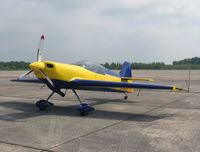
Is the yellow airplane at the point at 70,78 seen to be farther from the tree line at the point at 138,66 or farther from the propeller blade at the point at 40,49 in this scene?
the tree line at the point at 138,66

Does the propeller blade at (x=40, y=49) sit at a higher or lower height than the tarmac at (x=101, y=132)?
higher

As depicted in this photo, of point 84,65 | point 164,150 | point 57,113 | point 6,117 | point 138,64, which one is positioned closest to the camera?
point 164,150

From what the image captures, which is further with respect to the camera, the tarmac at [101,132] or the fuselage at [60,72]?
the fuselage at [60,72]

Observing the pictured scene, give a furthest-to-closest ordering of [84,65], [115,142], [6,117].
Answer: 1. [84,65]
2. [6,117]
3. [115,142]

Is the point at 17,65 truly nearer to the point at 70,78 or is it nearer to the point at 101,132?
the point at 70,78

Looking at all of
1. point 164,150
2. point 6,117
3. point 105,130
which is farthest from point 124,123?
point 6,117

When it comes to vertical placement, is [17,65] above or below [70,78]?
above

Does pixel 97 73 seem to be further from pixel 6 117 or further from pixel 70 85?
pixel 6 117

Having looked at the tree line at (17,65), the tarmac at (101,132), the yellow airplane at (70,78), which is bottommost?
the tarmac at (101,132)

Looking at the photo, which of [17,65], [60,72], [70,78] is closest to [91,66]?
[70,78]

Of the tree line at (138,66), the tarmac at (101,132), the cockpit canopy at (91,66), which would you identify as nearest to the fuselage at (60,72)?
the cockpit canopy at (91,66)

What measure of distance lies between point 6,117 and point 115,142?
5.00 metres

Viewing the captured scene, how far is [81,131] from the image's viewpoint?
6238 millimetres

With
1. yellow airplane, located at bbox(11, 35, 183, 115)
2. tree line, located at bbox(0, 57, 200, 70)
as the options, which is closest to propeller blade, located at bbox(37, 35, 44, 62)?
yellow airplane, located at bbox(11, 35, 183, 115)
